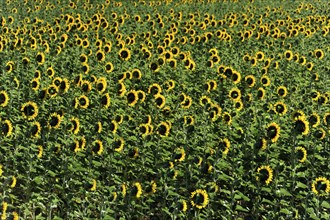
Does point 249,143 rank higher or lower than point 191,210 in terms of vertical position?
higher

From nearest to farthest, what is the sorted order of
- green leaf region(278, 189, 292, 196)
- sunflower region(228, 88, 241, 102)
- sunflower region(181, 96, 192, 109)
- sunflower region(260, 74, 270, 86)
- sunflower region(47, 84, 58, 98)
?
1. green leaf region(278, 189, 292, 196)
2. sunflower region(47, 84, 58, 98)
3. sunflower region(181, 96, 192, 109)
4. sunflower region(228, 88, 241, 102)
5. sunflower region(260, 74, 270, 86)

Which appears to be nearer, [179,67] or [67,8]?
[179,67]

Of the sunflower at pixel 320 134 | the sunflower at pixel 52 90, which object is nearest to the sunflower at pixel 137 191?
the sunflower at pixel 52 90

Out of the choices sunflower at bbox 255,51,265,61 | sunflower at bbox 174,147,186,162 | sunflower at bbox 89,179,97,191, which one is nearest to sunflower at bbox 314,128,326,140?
sunflower at bbox 174,147,186,162

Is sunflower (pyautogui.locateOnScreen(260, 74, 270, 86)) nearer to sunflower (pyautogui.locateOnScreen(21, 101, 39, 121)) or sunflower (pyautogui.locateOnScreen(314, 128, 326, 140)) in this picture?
sunflower (pyautogui.locateOnScreen(314, 128, 326, 140))

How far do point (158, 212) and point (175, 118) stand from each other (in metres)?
2.19

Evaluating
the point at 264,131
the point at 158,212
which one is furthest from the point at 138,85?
the point at 158,212

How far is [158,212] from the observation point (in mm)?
5926

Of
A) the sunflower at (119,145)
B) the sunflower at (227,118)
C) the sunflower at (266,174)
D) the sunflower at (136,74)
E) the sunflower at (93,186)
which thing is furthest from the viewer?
the sunflower at (136,74)

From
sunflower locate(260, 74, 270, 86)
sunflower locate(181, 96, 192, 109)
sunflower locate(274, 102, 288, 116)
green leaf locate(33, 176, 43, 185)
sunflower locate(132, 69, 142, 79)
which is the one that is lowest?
green leaf locate(33, 176, 43, 185)

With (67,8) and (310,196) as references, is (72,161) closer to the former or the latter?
(310,196)

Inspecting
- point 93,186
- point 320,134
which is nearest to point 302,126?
point 320,134

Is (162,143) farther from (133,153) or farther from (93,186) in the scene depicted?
(93,186)

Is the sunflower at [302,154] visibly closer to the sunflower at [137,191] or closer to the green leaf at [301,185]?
the green leaf at [301,185]
